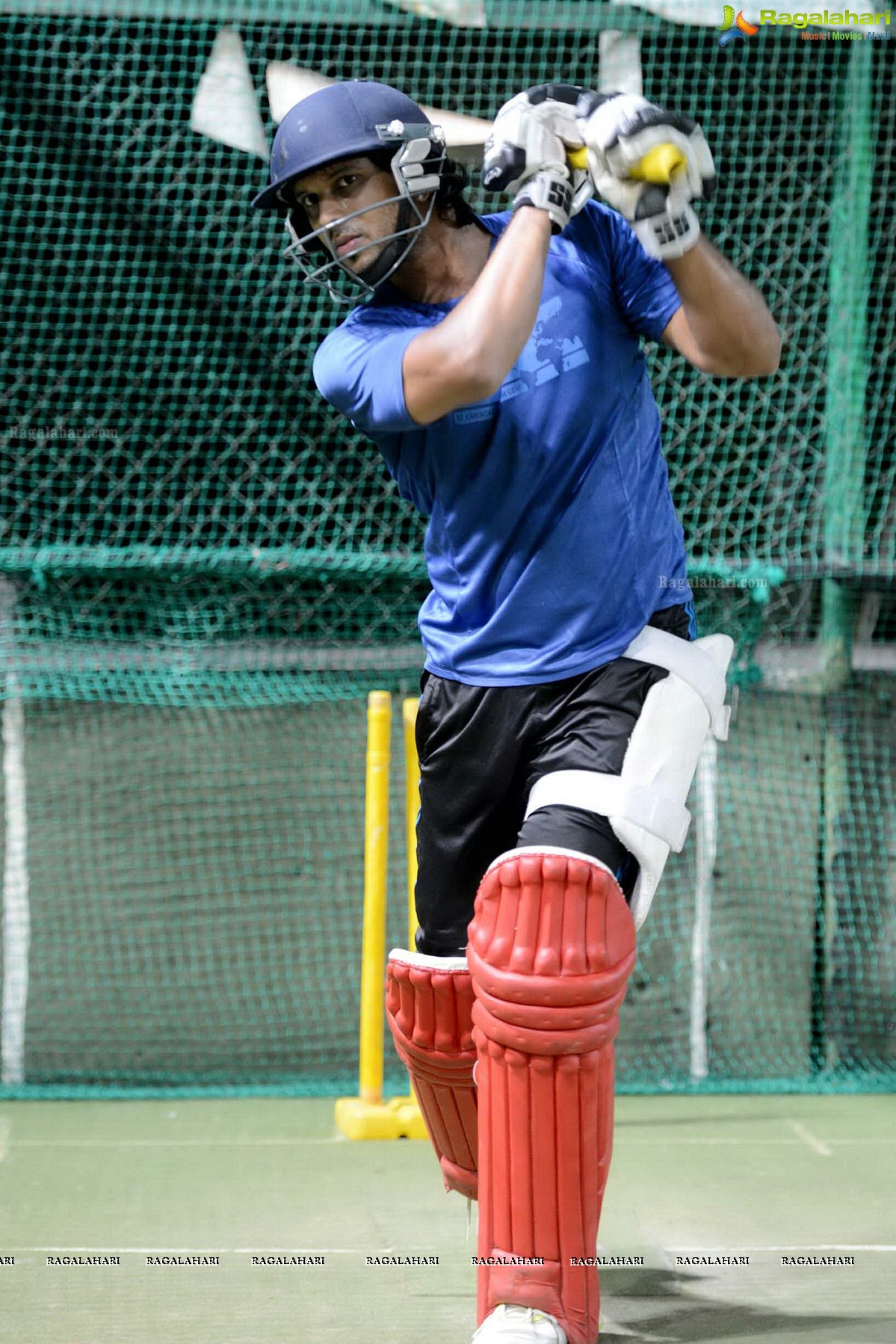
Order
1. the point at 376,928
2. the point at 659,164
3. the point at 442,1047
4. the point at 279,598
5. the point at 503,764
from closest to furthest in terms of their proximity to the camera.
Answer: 1. the point at 659,164
2. the point at 503,764
3. the point at 442,1047
4. the point at 376,928
5. the point at 279,598

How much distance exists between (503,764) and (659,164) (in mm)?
964

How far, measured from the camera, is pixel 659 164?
80.4 inches

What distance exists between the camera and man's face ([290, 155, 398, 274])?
2305 millimetres

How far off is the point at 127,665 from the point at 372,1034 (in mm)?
1493

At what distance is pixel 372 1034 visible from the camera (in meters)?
4.01

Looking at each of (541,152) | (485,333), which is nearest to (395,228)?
(541,152)

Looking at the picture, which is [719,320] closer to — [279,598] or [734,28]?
[279,598]

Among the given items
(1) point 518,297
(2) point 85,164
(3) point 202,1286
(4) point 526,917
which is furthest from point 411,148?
(2) point 85,164

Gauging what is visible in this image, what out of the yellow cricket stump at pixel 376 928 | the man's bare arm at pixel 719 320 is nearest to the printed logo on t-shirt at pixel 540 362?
the man's bare arm at pixel 719 320

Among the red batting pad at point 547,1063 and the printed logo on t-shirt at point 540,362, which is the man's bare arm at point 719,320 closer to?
the printed logo on t-shirt at point 540,362

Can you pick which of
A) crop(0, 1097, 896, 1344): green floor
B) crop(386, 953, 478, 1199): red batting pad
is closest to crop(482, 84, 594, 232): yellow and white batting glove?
crop(386, 953, 478, 1199): red batting pad

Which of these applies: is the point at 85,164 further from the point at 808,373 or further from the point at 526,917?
the point at 526,917

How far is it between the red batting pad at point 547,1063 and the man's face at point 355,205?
969mm

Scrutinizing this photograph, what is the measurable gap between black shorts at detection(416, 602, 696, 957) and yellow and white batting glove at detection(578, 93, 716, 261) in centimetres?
63
